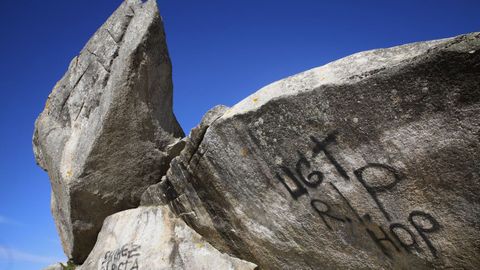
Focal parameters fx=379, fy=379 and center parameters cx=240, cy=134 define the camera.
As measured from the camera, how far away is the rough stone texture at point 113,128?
27.7ft

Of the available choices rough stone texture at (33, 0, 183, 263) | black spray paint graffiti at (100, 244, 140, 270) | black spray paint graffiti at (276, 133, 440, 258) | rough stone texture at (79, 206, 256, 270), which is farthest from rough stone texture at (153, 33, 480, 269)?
rough stone texture at (33, 0, 183, 263)

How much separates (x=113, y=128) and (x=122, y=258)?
278 centimetres

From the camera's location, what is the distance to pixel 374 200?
17.1 feet

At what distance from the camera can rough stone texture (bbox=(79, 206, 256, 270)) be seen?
7.16 meters

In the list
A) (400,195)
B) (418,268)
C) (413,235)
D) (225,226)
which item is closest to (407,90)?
(400,195)

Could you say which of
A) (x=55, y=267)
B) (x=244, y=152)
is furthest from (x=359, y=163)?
(x=55, y=267)

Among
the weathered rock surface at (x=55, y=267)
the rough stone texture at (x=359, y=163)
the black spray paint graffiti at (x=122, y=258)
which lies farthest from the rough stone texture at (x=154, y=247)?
the weathered rock surface at (x=55, y=267)

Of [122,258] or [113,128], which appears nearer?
[122,258]

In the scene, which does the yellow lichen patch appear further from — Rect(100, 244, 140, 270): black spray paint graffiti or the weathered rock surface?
the weathered rock surface

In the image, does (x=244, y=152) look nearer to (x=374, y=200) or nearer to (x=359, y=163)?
(x=359, y=163)

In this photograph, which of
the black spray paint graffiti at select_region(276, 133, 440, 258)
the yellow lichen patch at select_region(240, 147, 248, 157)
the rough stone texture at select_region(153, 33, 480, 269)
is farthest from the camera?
the yellow lichen patch at select_region(240, 147, 248, 157)

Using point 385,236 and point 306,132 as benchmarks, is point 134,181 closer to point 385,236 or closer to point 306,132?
point 306,132

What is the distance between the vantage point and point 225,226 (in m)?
7.12

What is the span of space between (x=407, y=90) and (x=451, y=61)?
0.56 m
